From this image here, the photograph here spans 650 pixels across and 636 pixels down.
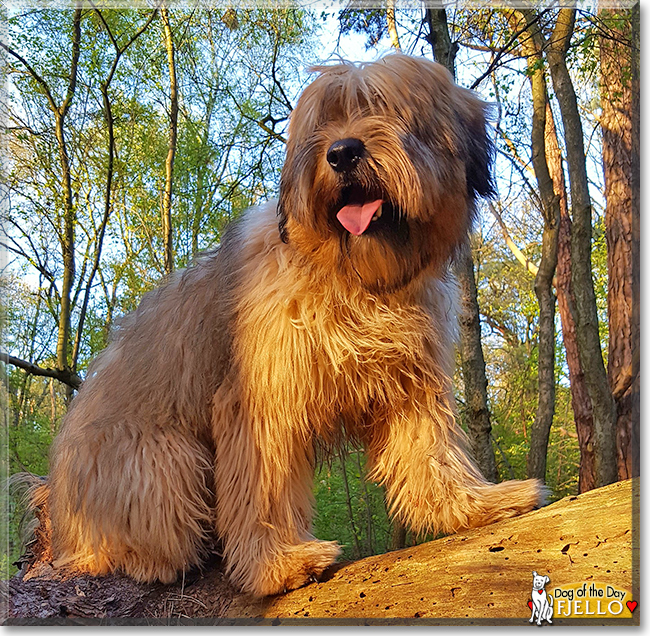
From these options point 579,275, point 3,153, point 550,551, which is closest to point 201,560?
point 550,551

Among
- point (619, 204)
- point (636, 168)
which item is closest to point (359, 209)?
point (636, 168)

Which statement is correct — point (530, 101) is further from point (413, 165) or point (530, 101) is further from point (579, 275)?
point (413, 165)

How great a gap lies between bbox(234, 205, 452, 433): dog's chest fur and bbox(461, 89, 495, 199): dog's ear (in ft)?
1.44

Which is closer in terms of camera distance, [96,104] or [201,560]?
[201,560]

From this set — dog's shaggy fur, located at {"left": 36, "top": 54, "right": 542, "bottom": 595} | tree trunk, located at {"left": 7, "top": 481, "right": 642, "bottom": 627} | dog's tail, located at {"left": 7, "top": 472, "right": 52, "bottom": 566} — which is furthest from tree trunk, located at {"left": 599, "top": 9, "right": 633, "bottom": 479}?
dog's tail, located at {"left": 7, "top": 472, "right": 52, "bottom": 566}

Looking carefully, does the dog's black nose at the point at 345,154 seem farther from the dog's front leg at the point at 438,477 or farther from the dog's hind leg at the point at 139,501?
the dog's hind leg at the point at 139,501

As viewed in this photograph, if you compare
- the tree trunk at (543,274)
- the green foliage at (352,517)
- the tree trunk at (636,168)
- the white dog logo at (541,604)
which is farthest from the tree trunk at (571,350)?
the white dog logo at (541,604)

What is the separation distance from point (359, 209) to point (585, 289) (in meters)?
2.93

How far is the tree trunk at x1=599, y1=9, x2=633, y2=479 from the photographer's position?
3.68m

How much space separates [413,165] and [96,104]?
2405 mm

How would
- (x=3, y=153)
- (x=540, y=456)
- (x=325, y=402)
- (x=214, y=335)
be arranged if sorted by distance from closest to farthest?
1. (x=325, y=402)
2. (x=214, y=335)
3. (x=3, y=153)
4. (x=540, y=456)

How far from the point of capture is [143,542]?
252cm

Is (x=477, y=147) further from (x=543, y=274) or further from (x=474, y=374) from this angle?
(x=543, y=274)

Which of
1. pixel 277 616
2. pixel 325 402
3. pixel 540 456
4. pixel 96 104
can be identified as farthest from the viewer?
pixel 540 456
